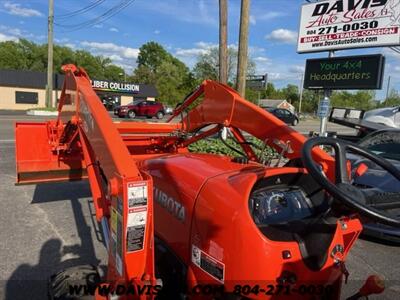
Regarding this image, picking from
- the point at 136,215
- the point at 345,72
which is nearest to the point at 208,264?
the point at 136,215

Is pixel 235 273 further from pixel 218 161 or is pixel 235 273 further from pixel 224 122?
pixel 224 122

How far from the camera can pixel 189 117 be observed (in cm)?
442

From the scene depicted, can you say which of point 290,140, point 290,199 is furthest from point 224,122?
point 290,199

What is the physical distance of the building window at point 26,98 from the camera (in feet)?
155

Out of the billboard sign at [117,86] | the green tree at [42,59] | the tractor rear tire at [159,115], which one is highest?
the green tree at [42,59]

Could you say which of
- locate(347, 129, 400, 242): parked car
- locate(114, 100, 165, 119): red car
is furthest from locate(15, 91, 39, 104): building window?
locate(347, 129, 400, 242): parked car

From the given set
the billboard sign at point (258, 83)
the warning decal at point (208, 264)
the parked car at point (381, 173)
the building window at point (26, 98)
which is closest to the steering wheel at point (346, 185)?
the warning decal at point (208, 264)

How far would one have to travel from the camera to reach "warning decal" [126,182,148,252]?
6.04 ft

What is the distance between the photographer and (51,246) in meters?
4.46

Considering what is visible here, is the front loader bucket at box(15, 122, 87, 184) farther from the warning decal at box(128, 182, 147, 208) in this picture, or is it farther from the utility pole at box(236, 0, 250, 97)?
the utility pole at box(236, 0, 250, 97)

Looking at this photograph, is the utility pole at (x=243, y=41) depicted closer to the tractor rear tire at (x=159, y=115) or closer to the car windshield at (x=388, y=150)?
the car windshield at (x=388, y=150)

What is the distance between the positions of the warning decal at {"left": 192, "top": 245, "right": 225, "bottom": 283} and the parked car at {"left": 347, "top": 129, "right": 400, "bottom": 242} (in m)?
1.92

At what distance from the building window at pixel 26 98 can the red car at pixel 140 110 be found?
18892 millimetres

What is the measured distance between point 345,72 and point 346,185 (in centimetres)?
1024
